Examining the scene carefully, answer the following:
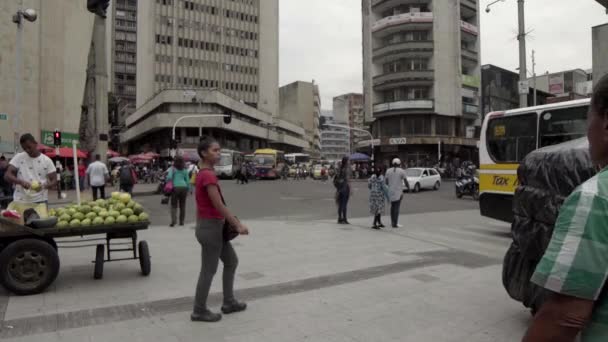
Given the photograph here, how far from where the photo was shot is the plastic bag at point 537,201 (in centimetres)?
348

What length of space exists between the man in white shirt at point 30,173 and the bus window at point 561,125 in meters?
9.79

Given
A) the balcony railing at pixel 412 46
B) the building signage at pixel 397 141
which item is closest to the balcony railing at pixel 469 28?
the balcony railing at pixel 412 46

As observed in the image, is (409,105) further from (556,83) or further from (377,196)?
(377,196)

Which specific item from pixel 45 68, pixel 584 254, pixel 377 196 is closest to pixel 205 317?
pixel 584 254

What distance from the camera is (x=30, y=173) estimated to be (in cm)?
598

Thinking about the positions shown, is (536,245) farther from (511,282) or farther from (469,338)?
(469,338)

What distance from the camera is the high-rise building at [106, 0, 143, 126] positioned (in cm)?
9994

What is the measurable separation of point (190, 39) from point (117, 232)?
78.8 meters

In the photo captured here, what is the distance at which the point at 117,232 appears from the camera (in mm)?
5570

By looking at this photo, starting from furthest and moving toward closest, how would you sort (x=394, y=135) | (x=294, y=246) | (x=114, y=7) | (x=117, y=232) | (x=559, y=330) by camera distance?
1. (x=114, y=7)
2. (x=394, y=135)
3. (x=294, y=246)
4. (x=117, y=232)
5. (x=559, y=330)

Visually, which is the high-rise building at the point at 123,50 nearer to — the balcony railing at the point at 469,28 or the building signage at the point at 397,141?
the building signage at the point at 397,141

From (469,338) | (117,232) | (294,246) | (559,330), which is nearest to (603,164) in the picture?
(559,330)

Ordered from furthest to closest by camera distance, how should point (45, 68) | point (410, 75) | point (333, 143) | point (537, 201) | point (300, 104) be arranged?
point (333, 143)
point (300, 104)
point (410, 75)
point (45, 68)
point (537, 201)

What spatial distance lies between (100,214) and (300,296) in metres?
2.78
